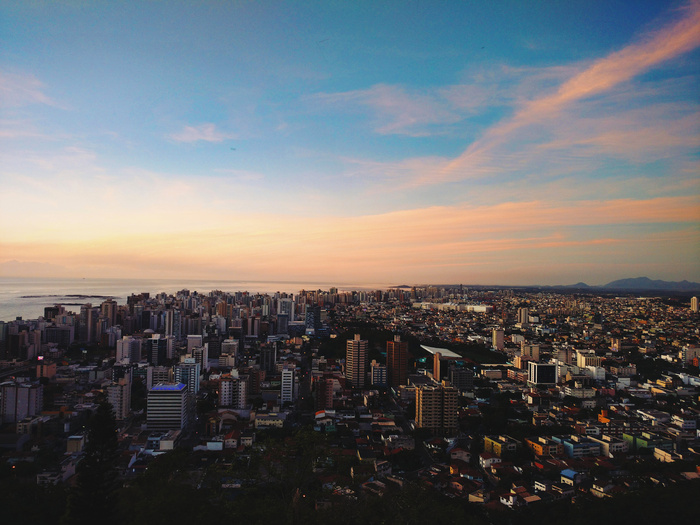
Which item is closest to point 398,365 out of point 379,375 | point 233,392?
point 379,375

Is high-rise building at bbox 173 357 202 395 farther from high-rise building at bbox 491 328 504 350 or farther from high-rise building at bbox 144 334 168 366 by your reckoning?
high-rise building at bbox 491 328 504 350

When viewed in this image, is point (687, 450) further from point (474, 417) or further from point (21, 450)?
point (21, 450)

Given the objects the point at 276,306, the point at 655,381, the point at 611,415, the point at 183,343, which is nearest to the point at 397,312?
the point at 276,306

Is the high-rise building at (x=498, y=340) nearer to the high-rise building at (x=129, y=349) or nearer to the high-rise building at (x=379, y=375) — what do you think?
the high-rise building at (x=379, y=375)

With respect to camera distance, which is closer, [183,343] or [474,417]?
[474,417]

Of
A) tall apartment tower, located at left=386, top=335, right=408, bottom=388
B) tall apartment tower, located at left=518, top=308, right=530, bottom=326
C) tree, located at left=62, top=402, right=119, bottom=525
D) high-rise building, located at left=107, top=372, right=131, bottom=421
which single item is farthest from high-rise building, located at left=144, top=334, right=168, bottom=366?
tall apartment tower, located at left=518, top=308, right=530, bottom=326

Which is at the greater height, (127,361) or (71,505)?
(71,505)

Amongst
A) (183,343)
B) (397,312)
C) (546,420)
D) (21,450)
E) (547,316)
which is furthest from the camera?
(397,312)
